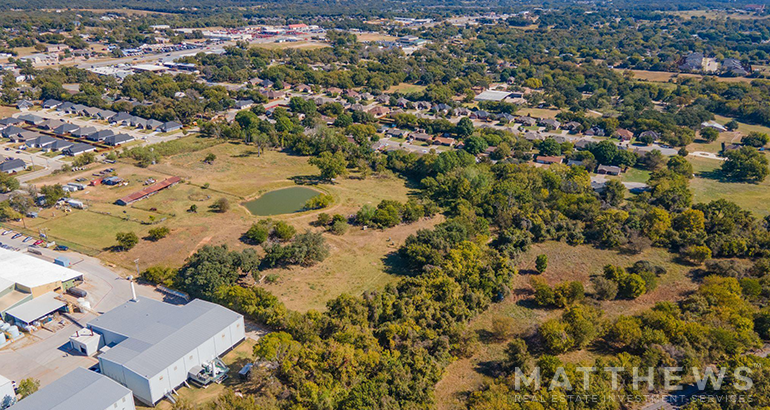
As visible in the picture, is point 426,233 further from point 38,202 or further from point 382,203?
point 38,202

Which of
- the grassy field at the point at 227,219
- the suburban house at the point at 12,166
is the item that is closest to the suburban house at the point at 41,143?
the suburban house at the point at 12,166

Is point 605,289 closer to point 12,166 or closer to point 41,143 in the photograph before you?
point 12,166

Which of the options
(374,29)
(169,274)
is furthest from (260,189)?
(374,29)

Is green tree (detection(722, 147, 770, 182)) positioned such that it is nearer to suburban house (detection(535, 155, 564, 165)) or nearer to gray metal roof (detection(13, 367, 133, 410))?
suburban house (detection(535, 155, 564, 165))

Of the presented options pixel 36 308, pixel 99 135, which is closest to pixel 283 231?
pixel 36 308

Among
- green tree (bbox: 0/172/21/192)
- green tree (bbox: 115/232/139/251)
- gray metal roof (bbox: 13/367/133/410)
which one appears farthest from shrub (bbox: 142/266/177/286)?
A: green tree (bbox: 0/172/21/192)
